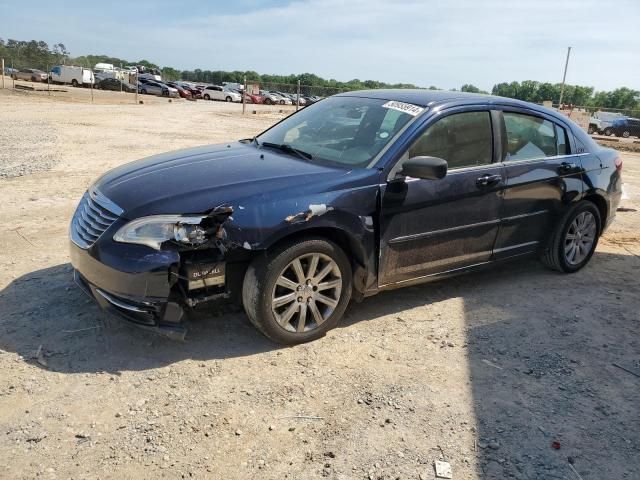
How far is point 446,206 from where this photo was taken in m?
4.20

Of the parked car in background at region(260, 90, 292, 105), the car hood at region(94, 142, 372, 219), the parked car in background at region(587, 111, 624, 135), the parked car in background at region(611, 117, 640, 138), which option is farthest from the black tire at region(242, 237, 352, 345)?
the parked car in background at region(260, 90, 292, 105)

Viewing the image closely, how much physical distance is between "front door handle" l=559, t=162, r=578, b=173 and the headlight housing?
342 centimetres

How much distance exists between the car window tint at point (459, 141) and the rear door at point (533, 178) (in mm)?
206

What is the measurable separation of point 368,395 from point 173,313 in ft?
4.21

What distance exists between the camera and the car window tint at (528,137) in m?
4.70

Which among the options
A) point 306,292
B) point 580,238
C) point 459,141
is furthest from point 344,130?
point 580,238

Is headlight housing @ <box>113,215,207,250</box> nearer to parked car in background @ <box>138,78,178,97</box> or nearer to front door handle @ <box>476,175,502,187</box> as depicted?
front door handle @ <box>476,175,502,187</box>

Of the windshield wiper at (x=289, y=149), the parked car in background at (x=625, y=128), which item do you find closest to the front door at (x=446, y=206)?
the windshield wiper at (x=289, y=149)

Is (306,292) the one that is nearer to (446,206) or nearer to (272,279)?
(272,279)

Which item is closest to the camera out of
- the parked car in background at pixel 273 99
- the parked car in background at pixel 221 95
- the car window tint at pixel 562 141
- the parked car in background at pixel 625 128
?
the car window tint at pixel 562 141

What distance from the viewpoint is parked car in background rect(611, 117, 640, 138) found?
116ft

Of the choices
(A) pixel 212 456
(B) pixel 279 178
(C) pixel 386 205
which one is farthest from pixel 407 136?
(A) pixel 212 456

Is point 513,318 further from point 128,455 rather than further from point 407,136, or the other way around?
point 128,455

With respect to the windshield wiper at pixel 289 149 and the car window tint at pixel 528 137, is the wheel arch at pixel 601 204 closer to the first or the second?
the car window tint at pixel 528 137
